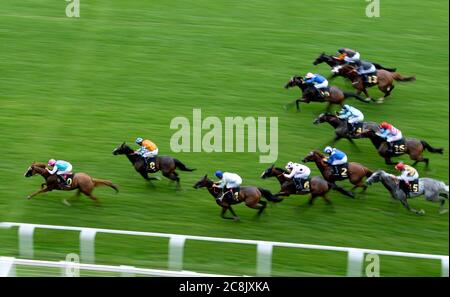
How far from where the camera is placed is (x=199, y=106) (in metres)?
14.1

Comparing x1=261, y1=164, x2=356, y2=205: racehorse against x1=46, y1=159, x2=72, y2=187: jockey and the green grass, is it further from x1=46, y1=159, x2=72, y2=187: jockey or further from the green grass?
x1=46, y1=159, x2=72, y2=187: jockey

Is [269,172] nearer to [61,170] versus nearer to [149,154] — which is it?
[149,154]

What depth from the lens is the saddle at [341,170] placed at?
447 inches

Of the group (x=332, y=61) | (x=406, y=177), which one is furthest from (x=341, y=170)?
(x=332, y=61)

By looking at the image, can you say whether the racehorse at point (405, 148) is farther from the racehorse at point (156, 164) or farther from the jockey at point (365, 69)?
the racehorse at point (156, 164)

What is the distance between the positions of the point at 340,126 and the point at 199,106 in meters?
2.71

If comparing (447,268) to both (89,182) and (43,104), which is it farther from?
(43,104)

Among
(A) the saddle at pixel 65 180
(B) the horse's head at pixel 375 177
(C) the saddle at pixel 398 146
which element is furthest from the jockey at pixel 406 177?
(A) the saddle at pixel 65 180

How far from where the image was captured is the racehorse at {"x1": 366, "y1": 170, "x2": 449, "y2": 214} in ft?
36.1

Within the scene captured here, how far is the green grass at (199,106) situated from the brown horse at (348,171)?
1.11 ft

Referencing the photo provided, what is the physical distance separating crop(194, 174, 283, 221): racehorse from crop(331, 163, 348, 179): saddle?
3.01 feet

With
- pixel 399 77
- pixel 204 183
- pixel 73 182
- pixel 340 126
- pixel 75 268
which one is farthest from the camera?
pixel 399 77

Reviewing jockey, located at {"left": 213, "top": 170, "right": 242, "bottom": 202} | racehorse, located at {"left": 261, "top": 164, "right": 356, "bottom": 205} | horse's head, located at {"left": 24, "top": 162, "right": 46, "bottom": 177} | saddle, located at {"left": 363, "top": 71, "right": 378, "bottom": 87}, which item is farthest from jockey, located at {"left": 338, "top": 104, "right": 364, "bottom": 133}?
horse's head, located at {"left": 24, "top": 162, "right": 46, "bottom": 177}
